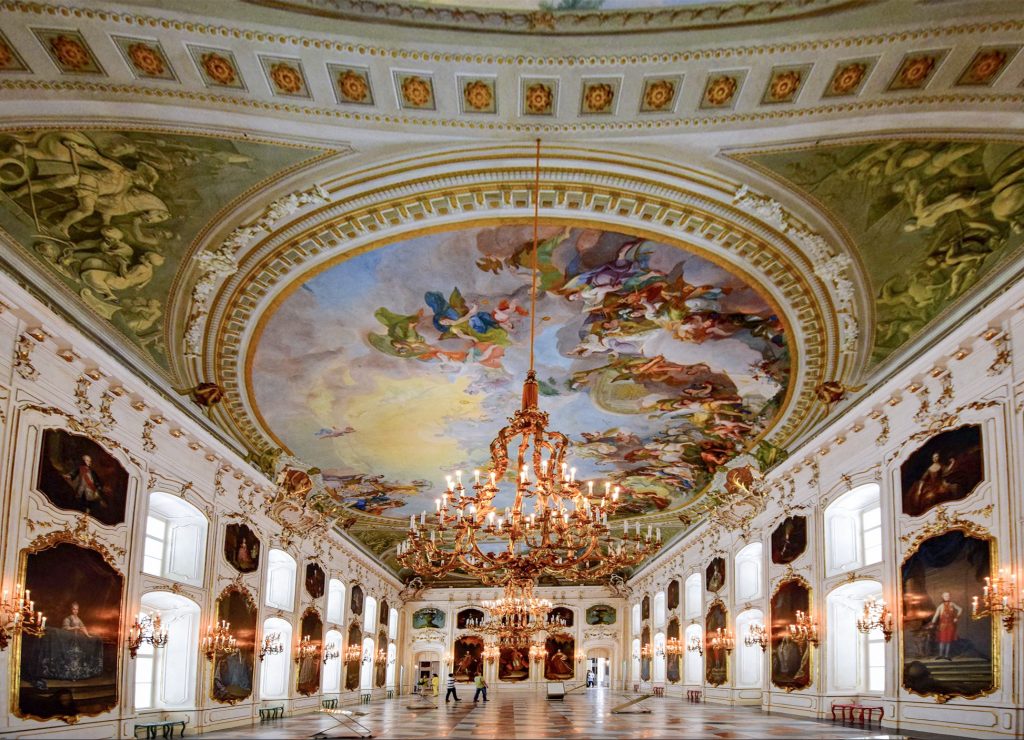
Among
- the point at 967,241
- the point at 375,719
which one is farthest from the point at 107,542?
the point at 967,241

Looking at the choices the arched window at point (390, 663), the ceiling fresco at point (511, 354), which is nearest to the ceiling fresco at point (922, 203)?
the ceiling fresco at point (511, 354)

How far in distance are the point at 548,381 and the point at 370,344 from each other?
385 centimetres

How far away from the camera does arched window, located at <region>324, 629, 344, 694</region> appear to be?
87.9ft

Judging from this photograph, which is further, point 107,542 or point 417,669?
point 417,669

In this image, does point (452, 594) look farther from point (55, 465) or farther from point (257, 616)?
point (55, 465)

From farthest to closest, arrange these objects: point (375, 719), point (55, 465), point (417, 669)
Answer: point (417, 669) → point (375, 719) → point (55, 465)

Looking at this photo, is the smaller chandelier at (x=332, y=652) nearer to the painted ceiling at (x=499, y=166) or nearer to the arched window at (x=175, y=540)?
the arched window at (x=175, y=540)

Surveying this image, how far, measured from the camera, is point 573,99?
30.9 ft

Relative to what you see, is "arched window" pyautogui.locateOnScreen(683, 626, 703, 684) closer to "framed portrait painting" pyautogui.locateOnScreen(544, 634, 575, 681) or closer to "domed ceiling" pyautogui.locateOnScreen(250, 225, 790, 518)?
"domed ceiling" pyautogui.locateOnScreen(250, 225, 790, 518)

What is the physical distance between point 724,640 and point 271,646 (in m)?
11.7

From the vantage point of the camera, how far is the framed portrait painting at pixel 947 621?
10.1 metres

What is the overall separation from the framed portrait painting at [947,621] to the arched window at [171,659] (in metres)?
12.0

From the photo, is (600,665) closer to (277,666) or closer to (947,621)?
(277,666)

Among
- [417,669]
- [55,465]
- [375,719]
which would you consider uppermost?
[55,465]
